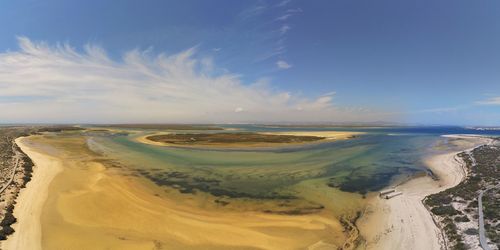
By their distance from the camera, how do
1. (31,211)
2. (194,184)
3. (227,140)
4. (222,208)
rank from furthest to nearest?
(227,140) → (194,184) → (222,208) → (31,211)

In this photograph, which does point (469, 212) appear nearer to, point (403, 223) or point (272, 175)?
point (403, 223)

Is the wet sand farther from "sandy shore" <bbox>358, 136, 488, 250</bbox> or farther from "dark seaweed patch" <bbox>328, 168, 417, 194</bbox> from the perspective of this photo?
"dark seaweed patch" <bbox>328, 168, 417, 194</bbox>

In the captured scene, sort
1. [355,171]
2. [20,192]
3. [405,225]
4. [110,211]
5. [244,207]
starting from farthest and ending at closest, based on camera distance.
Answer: [355,171] → [20,192] → [244,207] → [110,211] → [405,225]

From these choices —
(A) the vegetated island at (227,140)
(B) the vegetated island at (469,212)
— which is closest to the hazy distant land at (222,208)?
(B) the vegetated island at (469,212)

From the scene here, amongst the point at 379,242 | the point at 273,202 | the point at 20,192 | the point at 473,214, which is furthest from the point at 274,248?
the point at 20,192

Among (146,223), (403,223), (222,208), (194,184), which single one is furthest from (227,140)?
(403,223)

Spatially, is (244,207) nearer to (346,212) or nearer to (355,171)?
(346,212)

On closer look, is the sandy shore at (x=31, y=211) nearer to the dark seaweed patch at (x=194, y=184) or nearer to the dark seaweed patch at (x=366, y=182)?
the dark seaweed patch at (x=194, y=184)
